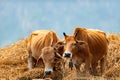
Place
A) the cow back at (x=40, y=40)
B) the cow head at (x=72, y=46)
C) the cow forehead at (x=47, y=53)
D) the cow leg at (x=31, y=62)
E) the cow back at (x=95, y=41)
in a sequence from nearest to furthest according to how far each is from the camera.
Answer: the cow head at (x=72, y=46) → the cow forehead at (x=47, y=53) → the cow back at (x=95, y=41) → the cow back at (x=40, y=40) → the cow leg at (x=31, y=62)

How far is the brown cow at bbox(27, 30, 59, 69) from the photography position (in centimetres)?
2123

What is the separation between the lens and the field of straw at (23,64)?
68.1 ft

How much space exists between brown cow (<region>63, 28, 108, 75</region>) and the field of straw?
0.59m

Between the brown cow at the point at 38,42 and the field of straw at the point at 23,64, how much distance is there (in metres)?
0.42

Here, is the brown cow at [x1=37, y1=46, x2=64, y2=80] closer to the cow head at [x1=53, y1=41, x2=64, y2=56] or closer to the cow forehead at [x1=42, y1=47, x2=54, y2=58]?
the cow forehead at [x1=42, y1=47, x2=54, y2=58]

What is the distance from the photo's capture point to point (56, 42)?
2103 centimetres

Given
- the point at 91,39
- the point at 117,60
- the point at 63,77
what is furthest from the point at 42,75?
the point at 117,60

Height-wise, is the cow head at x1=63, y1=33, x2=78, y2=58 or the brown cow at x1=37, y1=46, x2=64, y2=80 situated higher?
the cow head at x1=63, y1=33, x2=78, y2=58

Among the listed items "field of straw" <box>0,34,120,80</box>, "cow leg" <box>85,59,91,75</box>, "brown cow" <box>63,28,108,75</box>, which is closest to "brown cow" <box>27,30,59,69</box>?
"field of straw" <box>0,34,120,80</box>

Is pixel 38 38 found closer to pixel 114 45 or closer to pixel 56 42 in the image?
pixel 56 42

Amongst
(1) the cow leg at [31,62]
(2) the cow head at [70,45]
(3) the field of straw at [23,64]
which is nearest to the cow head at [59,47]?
(2) the cow head at [70,45]

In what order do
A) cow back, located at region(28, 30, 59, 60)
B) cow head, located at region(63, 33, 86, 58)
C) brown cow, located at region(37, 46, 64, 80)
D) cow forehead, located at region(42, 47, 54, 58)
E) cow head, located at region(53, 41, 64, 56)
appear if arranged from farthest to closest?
cow back, located at region(28, 30, 59, 60)
cow head, located at region(53, 41, 64, 56)
cow forehead, located at region(42, 47, 54, 58)
brown cow, located at region(37, 46, 64, 80)
cow head, located at region(63, 33, 86, 58)

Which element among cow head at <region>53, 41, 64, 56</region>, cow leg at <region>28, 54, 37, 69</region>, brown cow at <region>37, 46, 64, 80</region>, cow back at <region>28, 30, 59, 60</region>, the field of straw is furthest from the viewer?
cow leg at <region>28, 54, 37, 69</region>

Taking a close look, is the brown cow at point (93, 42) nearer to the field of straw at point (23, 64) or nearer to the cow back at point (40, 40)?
the field of straw at point (23, 64)
